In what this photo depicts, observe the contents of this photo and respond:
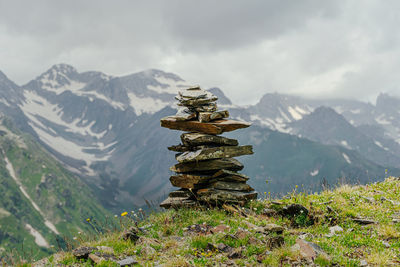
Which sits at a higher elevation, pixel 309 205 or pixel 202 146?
pixel 202 146

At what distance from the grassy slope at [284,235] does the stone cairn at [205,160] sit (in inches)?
34.8

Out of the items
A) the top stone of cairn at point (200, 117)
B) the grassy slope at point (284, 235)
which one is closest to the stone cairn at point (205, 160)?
the top stone of cairn at point (200, 117)

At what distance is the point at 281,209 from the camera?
48.6 feet

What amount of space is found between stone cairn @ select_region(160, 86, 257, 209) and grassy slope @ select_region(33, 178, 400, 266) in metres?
0.88

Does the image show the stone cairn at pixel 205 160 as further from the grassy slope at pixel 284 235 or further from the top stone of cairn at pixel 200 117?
the grassy slope at pixel 284 235

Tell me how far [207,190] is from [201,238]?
4.48 m

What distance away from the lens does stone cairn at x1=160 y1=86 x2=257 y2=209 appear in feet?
52.3

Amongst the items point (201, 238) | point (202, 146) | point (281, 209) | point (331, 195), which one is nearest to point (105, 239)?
point (201, 238)

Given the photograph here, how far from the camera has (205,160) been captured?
53.6 ft

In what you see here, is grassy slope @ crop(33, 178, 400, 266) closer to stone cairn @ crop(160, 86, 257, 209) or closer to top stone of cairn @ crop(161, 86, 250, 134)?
stone cairn @ crop(160, 86, 257, 209)

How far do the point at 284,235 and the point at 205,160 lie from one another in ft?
19.1

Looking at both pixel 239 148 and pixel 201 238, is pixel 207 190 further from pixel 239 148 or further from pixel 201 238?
pixel 201 238

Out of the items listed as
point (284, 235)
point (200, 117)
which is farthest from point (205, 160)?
point (284, 235)

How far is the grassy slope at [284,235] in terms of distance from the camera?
9.66 m
